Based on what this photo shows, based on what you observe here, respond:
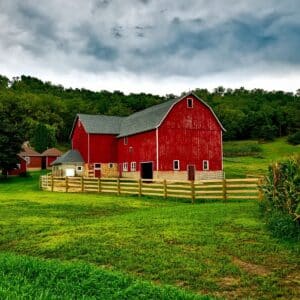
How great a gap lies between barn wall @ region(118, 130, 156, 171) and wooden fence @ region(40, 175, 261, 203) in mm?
7996

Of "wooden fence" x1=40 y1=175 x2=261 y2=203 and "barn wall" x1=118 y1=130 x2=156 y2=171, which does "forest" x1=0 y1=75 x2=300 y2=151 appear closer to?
"barn wall" x1=118 y1=130 x2=156 y2=171

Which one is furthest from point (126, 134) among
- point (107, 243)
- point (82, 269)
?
point (82, 269)

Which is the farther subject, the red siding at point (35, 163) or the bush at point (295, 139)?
the bush at point (295, 139)

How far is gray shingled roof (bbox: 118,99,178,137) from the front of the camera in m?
36.2

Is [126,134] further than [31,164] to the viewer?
No

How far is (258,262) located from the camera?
810cm

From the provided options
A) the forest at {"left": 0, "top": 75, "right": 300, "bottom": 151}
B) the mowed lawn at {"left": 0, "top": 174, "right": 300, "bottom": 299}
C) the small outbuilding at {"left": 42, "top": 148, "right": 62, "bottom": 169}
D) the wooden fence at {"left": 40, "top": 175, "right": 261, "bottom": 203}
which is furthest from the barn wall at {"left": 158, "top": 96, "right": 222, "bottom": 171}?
the forest at {"left": 0, "top": 75, "right": 300, "bottom": 151}

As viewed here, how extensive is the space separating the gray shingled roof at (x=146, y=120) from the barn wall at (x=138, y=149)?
63cm

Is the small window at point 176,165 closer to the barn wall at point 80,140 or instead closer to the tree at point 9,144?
the barn wall at point 80,140

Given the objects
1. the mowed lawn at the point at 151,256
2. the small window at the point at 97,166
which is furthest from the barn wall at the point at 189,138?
the mowed lawn at the point at 151,256

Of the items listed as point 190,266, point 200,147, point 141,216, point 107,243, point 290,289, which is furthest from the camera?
point 200,147

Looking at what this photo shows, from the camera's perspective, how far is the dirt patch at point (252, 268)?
7.43 m

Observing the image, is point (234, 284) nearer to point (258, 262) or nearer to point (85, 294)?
point (258, 262)

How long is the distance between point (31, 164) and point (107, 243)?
186 feet
